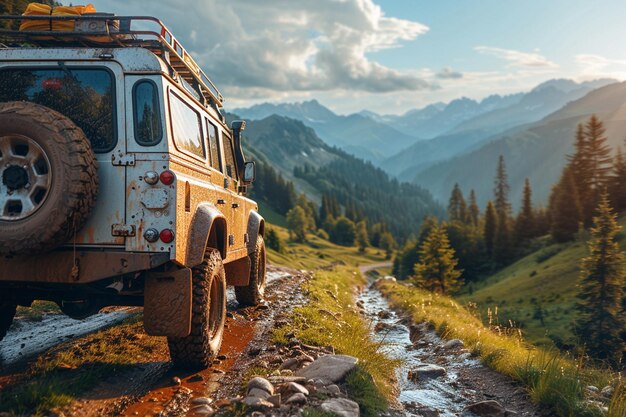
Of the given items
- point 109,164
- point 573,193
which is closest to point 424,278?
point 573,193

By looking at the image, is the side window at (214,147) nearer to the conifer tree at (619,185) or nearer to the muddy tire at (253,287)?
the muddy tire at (253,287)

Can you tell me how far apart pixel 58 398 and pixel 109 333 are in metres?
3.76

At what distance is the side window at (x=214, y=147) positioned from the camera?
842 centimetres

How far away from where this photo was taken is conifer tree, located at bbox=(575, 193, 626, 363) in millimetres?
31250

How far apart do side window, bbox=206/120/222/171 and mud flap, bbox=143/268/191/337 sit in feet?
10.1

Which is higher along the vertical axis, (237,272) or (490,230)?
(237,272)

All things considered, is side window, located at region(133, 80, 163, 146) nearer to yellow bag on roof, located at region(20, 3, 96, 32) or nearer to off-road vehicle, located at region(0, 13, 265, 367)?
off-road vehicle, located at region(0, 13, 265, 367)

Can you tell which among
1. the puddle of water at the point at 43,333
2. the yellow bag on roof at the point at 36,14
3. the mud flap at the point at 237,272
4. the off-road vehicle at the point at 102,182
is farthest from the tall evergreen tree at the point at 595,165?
the yellow bag on roof at the point at 36,14

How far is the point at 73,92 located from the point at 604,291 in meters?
35.6

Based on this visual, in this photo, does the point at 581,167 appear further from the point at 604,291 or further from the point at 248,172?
the point at 248,172

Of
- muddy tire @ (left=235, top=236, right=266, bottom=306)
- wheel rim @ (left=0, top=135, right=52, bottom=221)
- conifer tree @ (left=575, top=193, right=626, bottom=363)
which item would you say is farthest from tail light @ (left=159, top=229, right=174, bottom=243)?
conifer tree @ (left=575, top=193, right=626, bottom=363)

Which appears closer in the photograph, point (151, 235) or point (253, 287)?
point (151, 235)

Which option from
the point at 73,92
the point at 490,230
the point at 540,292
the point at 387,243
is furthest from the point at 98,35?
the point at 387,243

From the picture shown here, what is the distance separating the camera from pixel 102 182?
555cm
